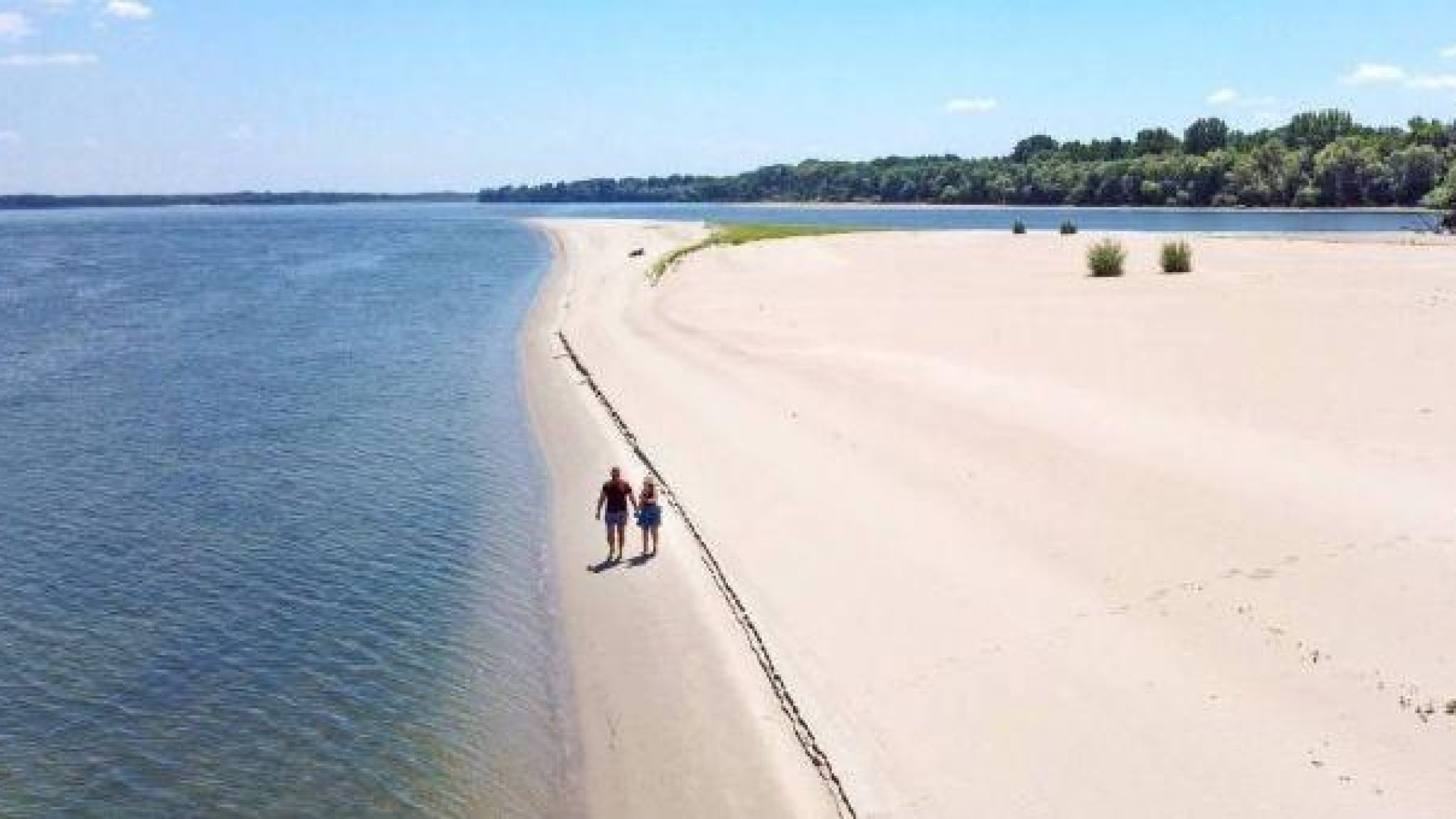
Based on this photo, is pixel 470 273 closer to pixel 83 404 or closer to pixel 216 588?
pixel 83 404

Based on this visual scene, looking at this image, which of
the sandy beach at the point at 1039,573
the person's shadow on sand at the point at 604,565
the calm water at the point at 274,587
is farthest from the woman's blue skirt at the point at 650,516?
the calm water at the point at 274,587

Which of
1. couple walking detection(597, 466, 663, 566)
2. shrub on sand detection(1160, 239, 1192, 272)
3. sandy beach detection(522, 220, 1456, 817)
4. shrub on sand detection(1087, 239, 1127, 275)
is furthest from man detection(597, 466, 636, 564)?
shrub on sand detection(1160, 239, 1192, 272)

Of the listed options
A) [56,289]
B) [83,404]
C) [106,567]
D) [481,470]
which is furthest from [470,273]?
[106,567]

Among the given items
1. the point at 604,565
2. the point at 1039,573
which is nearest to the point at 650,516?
the point at 604,565

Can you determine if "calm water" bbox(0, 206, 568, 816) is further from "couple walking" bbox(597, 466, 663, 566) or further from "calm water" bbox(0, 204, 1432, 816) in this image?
"couple walking" bbox(597, 466, 663, 566)

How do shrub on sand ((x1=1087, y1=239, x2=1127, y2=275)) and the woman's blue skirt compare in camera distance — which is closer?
the woman's blue skirt
